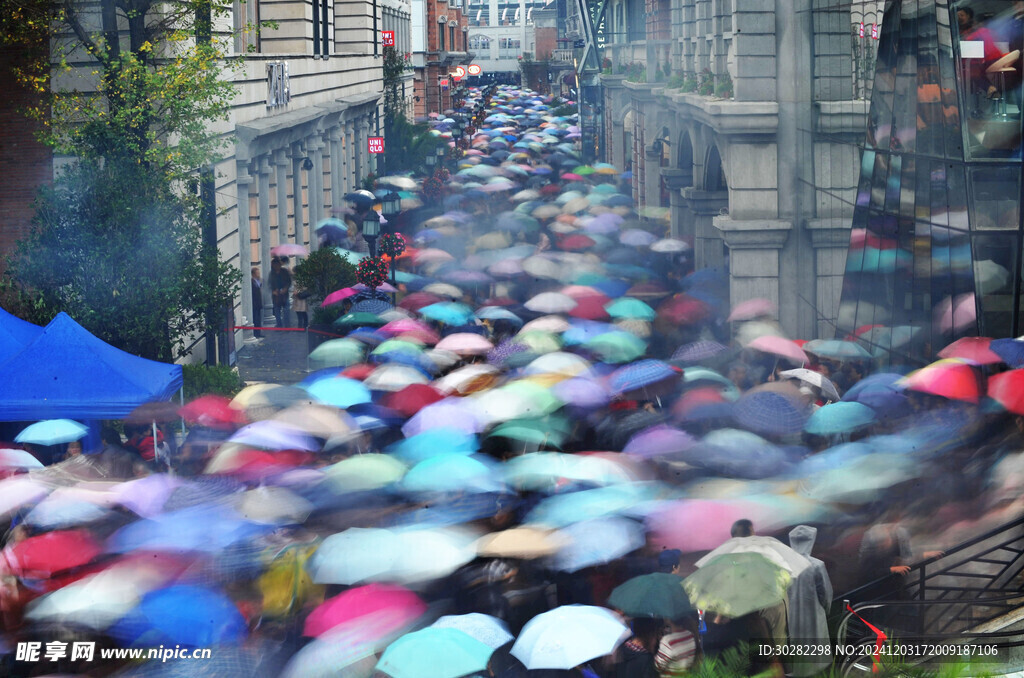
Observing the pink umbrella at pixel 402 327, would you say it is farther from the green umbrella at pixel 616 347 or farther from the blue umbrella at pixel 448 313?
the green umbrella at pixel 616 347

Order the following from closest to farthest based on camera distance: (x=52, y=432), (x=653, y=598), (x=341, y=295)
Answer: (x=653, y=598) → (x=52, y=432) → (x=341, y=295)

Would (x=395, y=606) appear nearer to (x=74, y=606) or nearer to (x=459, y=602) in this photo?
(x=459, y=602)

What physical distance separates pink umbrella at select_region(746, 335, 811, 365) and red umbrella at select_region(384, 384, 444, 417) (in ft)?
16.9

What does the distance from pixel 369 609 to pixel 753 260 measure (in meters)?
16.8

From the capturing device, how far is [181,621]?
8797 mm

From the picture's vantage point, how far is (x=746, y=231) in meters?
24.2

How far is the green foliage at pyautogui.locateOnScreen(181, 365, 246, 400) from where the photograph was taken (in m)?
18.2

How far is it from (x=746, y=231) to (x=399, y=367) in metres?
11.0

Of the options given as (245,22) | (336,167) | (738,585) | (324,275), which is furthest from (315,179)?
(738,585)

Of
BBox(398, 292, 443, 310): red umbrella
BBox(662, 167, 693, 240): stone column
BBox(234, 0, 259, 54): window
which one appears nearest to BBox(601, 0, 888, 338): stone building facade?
BBox(398, 292, 443, 310): red umbrella

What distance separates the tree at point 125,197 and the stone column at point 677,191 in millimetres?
19941

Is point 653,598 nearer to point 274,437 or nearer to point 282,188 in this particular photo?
point 274,437

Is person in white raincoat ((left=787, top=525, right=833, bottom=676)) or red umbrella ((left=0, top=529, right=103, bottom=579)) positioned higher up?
red umbrella ((left=0, top=529, right=103, bottom=579))

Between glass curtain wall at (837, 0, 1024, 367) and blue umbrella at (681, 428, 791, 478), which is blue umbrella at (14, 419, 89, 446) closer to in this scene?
blue umbrella at (681, 428, 791, 478)
